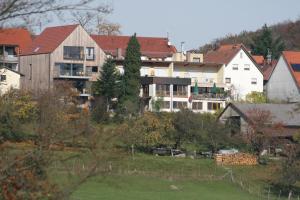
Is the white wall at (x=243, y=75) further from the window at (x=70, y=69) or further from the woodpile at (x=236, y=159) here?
A: the woodpile at (x=236, y=159)

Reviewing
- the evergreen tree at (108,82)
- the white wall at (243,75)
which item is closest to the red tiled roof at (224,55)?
the white wall at (243,75)

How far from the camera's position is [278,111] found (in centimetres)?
5578

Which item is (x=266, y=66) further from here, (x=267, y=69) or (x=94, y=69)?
(x=94, y=69)

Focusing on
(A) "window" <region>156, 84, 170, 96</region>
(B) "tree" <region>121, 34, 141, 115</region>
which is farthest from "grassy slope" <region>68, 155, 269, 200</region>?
(A) "window" <region>156, 84, 170, 96</region>

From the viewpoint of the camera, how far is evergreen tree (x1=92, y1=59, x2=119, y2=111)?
5925cm

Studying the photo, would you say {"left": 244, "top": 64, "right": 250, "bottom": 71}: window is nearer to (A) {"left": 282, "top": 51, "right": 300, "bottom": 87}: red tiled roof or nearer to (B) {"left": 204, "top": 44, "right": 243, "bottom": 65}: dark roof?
(B) {"left": 204, "top": 44, "right": 243, "bottom": 65}: dark roof

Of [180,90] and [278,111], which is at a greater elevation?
[180,90]

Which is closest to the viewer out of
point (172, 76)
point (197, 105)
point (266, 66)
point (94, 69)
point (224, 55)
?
point (94, 69)

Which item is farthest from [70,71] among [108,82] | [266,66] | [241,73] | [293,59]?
[266,66]

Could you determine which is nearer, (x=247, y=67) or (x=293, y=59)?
(x=293, y=59)

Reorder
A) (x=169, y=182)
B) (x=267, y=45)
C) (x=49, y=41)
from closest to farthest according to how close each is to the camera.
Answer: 1. (x=169, y=182)
2. (x=49, y=41)
3. (x=267, y=45)

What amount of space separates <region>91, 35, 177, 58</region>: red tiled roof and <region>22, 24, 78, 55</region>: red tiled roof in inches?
302

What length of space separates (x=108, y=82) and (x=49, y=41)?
9520 millimetres

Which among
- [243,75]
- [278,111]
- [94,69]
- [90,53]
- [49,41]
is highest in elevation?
[49,41]
